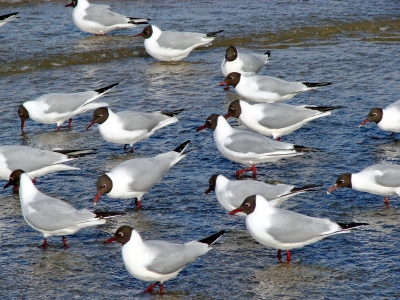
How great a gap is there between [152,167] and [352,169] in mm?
2412

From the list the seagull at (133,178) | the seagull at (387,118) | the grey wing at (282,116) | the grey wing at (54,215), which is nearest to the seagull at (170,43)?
the grey wing at (282,116)

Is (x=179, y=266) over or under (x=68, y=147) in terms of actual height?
over

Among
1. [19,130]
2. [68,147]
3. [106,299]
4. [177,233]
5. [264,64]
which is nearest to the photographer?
[106,299]

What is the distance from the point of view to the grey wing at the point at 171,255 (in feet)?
17.9

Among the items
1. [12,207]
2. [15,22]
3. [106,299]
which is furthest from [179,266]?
[15,22]

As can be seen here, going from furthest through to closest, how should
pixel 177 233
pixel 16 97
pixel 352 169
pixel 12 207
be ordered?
pixel 16 97, pixel 352 169, pixel 12 207, pixel 177 233

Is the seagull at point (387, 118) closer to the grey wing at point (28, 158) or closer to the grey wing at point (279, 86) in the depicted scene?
the grey wing at point (279, 86)

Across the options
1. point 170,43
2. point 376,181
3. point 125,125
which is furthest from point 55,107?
point 376,181

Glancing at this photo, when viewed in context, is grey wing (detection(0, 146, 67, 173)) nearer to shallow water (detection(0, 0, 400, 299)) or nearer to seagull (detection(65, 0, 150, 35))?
shallow water (detection(0, 0, 400, 299))

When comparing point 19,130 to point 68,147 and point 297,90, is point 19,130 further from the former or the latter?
point 297,90

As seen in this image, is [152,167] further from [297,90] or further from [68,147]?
[297,90]

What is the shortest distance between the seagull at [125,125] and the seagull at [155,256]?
131 inches

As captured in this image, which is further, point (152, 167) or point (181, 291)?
point (152, 167)

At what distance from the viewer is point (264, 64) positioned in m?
12.3
